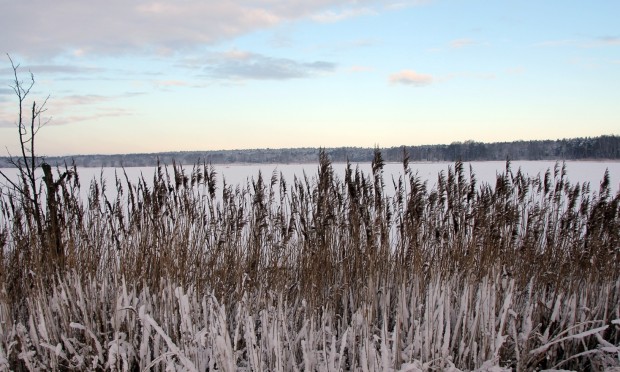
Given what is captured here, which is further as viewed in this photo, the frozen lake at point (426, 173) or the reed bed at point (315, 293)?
the frozen lake at point (426, 173)

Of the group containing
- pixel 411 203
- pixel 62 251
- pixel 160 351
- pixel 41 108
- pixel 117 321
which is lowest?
pixel 160 351

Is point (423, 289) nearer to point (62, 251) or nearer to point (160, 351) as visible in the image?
point (160, 351)

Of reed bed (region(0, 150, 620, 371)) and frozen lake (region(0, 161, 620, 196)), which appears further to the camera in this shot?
frozen lake (region(0, 161, 620, 196))

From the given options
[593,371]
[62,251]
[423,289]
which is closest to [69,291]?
[62,251]

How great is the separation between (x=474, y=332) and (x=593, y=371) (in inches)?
46.4

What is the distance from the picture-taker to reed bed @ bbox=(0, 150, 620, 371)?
306cm

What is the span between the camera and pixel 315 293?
131 inches

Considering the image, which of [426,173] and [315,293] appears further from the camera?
[426,173]

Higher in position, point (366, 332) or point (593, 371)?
point (366, 332)

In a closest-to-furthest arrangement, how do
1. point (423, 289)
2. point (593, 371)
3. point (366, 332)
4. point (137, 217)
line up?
point (366, 332) < point (593, 371) < point (423, 289) < point (137, 217)

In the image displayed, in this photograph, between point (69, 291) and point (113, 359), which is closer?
point (113, 359)

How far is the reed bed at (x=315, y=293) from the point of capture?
3.06 meters

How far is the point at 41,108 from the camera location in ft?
14.5

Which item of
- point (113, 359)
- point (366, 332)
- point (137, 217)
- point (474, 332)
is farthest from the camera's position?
point (137, 217)
